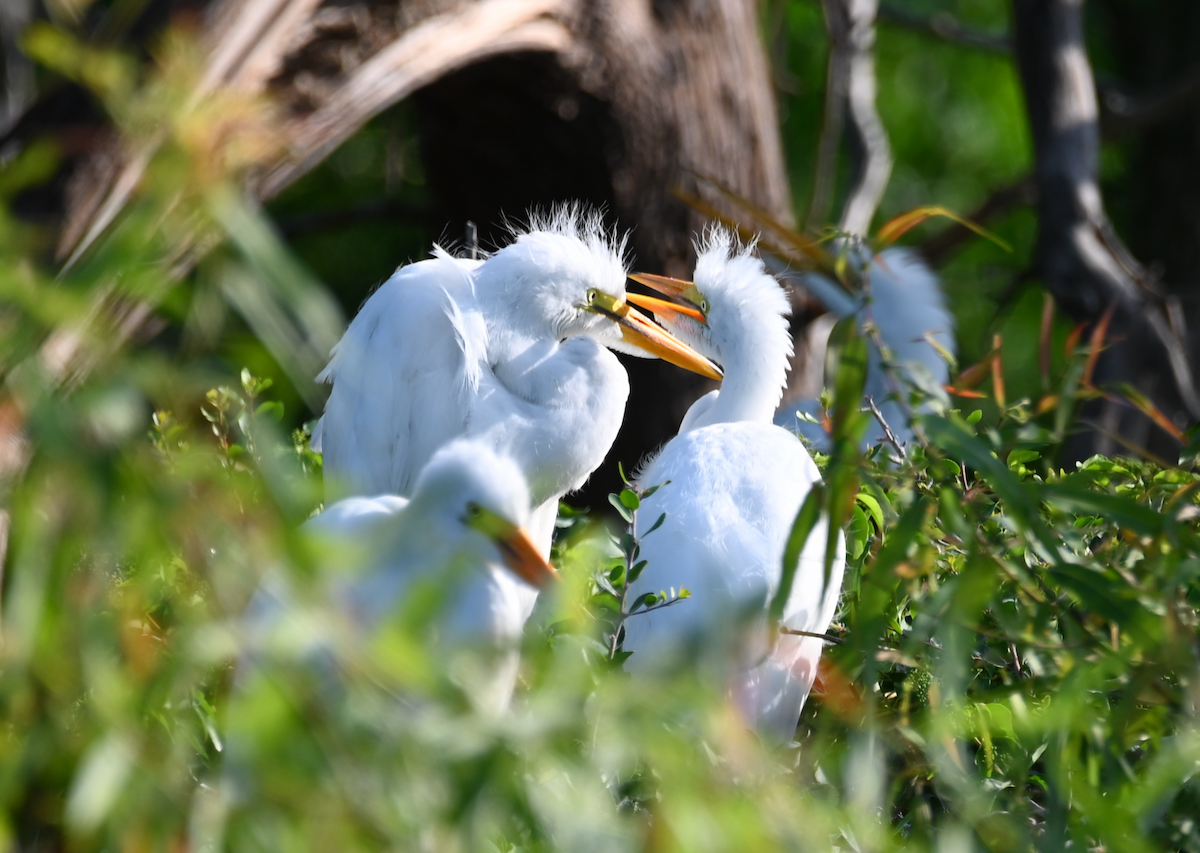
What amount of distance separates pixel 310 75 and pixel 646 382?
1.16 metres

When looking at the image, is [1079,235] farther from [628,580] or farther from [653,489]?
[628,580]

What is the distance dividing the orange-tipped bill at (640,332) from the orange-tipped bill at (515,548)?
86cm

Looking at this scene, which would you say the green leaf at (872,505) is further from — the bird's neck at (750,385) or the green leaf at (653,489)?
the bird's neck at (750,385)

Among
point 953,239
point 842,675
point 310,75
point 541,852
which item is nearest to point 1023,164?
point 953,239

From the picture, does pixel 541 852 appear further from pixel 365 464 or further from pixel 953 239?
pixel 953 239

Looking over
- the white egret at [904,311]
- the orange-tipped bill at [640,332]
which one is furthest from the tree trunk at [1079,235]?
the orange-tipped bill at [640,332]

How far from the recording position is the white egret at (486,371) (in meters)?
1.76

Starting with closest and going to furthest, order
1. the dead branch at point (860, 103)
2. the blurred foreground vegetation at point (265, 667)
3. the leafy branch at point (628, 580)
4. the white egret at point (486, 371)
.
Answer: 1. the blurred foreground vegetation at point (265, 667)
2. the leafy branch at point (628, 580)
3. the white egret at point (486, 371)
4. the dead branch at point (860, 103)

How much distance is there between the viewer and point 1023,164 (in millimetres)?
5543

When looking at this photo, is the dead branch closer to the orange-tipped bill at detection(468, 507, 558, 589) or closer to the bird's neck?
the bird's neck

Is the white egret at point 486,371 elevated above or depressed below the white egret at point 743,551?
above

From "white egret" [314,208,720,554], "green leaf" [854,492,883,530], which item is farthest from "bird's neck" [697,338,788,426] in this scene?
"green leaf" [854,492,883,530]

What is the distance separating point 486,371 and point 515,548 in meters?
0.74

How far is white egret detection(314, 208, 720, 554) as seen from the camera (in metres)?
1.76
